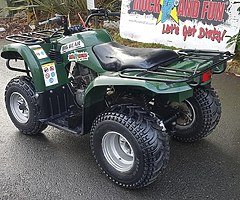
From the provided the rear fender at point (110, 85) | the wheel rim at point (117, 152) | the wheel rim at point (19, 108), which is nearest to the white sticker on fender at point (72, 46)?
the rear fender at point (110, 85)

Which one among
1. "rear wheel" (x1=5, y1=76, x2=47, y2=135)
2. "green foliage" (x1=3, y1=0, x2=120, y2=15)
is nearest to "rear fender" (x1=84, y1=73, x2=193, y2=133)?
"rear wheel" (x1=5, y1=76, x2=47, y2=135)

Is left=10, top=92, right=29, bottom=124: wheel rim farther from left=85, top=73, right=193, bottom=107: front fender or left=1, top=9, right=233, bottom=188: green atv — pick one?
left=85, top=73, right=193, bottom=107: front fender

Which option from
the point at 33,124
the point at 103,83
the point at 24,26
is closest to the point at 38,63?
the point at 33,124

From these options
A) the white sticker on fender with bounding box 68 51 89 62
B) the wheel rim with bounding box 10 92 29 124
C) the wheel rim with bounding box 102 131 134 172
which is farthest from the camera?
the wheel rim with bounding box 10 92 29 124

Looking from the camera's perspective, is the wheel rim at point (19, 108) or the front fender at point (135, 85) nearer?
the front fender at point (135, 85)

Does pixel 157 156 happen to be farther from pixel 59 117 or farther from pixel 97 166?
pixel 59 117

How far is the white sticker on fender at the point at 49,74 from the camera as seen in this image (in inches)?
133

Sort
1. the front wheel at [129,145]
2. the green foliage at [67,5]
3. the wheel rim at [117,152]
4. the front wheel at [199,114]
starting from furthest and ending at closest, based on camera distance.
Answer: the green foliage at [67,5] → the front wheel at [199,114] → the wheel rim at [117,152] → the front wheel at [129,145]

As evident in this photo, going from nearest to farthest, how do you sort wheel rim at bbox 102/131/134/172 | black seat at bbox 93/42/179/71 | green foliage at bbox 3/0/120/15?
black seat at bbox 93/42/179/71 → wheel rim at bbox 102/131/134/172 → green foliage at bbox 3/0/120/15

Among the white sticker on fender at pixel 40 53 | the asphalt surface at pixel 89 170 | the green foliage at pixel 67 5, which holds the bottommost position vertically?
the asphalt surface at pixel 89 170

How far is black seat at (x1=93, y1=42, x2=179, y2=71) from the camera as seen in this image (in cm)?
280

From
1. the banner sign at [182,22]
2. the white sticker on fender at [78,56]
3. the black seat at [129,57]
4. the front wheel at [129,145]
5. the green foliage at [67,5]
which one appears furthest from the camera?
the green foliage at [67,5]

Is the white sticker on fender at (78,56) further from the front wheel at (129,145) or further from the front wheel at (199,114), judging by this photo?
the front wheel at (199,114)

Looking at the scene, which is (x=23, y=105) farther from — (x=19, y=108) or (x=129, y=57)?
(x=129, y=57)
